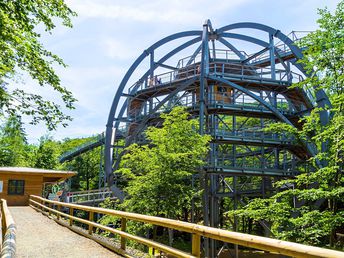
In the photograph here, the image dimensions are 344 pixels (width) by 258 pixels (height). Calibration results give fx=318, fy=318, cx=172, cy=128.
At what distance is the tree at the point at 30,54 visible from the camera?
6647mm

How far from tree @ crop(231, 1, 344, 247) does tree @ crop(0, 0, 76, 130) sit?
7.59 m

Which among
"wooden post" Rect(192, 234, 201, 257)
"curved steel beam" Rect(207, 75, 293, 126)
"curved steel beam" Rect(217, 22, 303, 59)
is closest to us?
"wooden post" Rect(192, 234, 201, 257)

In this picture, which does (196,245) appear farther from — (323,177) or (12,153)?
(12,153)

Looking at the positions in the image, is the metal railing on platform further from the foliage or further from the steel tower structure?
the foliage

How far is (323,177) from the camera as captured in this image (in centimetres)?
1071

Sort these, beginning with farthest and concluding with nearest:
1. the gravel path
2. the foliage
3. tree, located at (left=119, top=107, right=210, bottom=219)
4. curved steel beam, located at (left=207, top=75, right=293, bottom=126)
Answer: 1. the foliage
2. curved steel beam, located at (left=207, top=75, right=293, bottom=126)
3. tree, located at (left=119, top=107, right=210, bottom=219)
4. the gravel path

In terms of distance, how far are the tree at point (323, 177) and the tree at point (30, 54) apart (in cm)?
759

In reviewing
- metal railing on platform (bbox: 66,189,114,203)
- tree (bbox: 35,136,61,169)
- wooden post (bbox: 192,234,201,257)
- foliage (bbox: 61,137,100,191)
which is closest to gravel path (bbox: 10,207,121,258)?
wooden post (bbox: 192,234,201,257)

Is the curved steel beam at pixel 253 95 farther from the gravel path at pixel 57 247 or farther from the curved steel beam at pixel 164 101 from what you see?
the gravel path at pixel 57 247

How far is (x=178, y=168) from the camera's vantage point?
47.6 ft

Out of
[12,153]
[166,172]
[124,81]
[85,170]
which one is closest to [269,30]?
[124,81]

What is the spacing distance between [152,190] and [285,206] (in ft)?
18.2

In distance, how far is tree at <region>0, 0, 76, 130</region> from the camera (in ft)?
21.8

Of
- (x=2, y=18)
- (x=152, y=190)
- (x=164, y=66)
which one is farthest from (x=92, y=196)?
(x=2, y=18)
